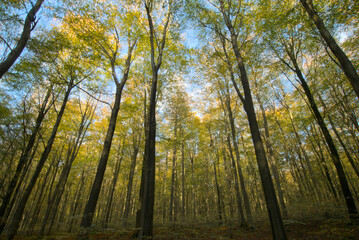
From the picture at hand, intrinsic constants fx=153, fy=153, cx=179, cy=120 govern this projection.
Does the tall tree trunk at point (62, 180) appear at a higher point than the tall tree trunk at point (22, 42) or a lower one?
lower

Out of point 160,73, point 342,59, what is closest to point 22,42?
point 160,73

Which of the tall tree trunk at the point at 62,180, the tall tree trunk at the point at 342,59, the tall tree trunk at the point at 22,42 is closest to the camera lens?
the tall tree trunk at the point at 342,59

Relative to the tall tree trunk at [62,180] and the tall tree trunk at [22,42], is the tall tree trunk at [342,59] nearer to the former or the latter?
the tall tree trunk at [22,42]

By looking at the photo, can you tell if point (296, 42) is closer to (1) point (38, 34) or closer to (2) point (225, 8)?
(2) point (225, 8)

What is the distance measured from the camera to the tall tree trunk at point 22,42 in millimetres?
5430

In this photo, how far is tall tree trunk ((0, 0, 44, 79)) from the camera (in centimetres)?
543

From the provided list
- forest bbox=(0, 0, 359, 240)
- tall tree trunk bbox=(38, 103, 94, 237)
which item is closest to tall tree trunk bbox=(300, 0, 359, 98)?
forest bbox=(0, 0, 359, 240)

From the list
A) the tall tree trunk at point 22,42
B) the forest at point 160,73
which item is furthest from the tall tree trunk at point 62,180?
the tall tree trunk at point 22,42

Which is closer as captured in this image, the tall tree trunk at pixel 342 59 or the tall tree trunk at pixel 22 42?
the tall tree trunk at pixel 342 59

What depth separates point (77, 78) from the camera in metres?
10.4

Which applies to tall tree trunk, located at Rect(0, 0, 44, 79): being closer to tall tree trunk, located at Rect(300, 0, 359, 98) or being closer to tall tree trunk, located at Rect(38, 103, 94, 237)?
tall tree trunk, located at Rect(38, 103, 94, 237)

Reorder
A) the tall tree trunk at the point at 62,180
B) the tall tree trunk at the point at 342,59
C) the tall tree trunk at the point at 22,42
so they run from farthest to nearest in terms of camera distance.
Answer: the tall tree trunk at the point at 62,180, the tall tree trunk at the point at 22,42, the tall tree trunk at the point at 342,59

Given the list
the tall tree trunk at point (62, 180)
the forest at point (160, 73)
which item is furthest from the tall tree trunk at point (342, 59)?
the tall tree trunk at point (62, 180)

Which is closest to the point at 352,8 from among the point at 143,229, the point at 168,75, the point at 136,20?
the point at 168,75
